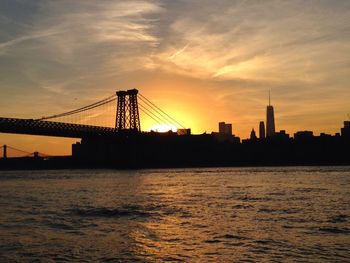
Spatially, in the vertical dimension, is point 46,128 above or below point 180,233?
above

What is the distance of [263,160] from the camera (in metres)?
172

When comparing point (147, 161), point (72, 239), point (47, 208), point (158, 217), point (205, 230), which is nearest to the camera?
point (72, 239)

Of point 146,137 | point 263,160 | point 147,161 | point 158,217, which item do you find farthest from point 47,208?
point 263,160

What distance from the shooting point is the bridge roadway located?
284 feet

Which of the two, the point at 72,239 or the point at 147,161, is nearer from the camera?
the point at 72,239

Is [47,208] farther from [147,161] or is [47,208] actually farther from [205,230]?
[147,161]

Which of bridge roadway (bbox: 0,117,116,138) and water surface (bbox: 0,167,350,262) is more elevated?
bridge roadway (bbox: 0,117,116,138)

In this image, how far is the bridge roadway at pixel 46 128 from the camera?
86438mm

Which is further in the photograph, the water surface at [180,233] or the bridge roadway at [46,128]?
the bridge roadway at [46,128]

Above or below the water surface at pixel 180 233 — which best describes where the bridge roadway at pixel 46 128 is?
above

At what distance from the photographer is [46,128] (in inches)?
3578

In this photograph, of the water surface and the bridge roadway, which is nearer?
the water surface

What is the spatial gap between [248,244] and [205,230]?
3.29 m

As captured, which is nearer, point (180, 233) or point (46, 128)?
point (180, 233)
